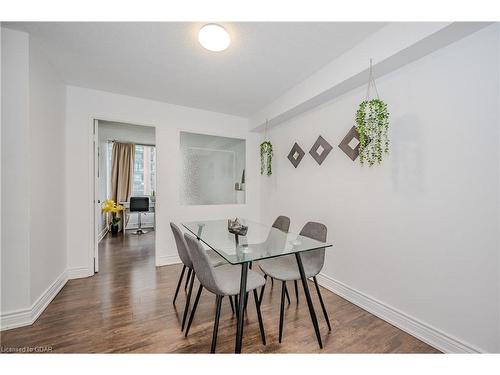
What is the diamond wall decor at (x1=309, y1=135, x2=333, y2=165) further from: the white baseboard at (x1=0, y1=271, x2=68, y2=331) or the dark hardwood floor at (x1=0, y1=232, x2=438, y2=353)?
the white baseboard at (x1=0, y1=271, x2=68, y2=331)

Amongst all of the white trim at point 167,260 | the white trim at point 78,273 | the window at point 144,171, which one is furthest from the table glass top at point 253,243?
the window at point 144,171

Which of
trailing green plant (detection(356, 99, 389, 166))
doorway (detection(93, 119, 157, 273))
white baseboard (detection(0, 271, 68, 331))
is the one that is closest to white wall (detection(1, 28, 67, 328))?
white baseboard (detection(0, 271, 68, 331))

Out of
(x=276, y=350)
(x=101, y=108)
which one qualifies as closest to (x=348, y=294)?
(x=276, y=350)

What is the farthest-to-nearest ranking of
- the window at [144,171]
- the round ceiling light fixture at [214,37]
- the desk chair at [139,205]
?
the window at [144,171]
the desk chair at [139,205]
the round ceiling light fixture at [214,37]

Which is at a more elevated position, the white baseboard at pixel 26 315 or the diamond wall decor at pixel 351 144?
the diamond wall decor at pixel 351 144

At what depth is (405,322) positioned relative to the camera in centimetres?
175

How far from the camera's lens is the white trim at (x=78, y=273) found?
2.67 m

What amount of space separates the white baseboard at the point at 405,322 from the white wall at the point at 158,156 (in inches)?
81.8

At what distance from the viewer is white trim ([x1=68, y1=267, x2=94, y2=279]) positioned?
2.67 meters

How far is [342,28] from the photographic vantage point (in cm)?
172

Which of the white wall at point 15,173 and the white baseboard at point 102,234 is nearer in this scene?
the white wall at point 15,173

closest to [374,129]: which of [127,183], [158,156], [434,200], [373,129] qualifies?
[373,129]

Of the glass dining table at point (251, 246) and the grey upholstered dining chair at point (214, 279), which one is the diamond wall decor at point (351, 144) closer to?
the glass dining table at point (251, 246)
